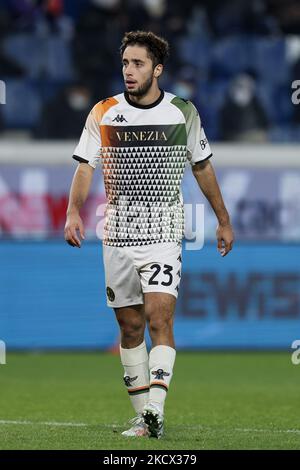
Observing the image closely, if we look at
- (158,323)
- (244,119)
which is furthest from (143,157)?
(244,119)

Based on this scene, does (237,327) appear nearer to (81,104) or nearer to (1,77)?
(81,104)

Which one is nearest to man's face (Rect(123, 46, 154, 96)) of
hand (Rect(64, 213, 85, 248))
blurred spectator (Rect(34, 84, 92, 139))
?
hand (Rect(64, 213, 85, 248))

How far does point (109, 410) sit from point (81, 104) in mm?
9145

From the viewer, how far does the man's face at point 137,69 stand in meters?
7.54

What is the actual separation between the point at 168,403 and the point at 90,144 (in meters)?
3.54

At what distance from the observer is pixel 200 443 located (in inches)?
279

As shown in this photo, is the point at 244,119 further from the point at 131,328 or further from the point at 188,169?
the point at 131,328

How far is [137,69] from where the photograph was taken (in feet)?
24.7

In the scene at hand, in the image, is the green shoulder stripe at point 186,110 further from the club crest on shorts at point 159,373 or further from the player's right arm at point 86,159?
the club crest on shorts at point 159,373

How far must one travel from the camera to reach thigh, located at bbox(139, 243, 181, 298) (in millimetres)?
7543

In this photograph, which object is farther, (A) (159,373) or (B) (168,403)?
(B) (168,403)

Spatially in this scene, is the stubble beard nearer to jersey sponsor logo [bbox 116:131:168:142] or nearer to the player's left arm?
jersey sponsor logo [bbox 116:131:168:142]
